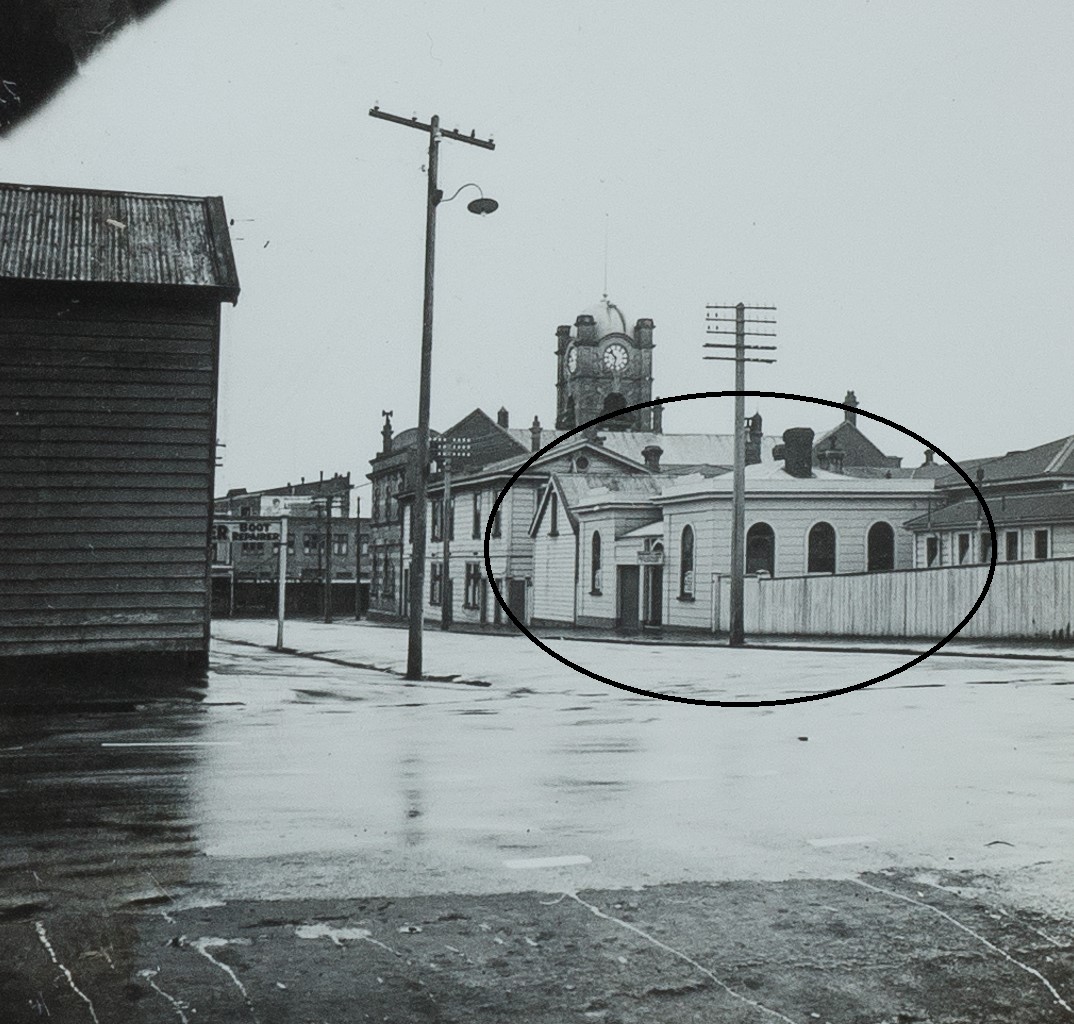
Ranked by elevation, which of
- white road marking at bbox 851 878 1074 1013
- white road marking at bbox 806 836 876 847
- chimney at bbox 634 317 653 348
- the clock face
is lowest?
white road marking at bbox 806 836 876 847

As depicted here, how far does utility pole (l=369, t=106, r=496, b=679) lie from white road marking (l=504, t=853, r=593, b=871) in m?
13.5

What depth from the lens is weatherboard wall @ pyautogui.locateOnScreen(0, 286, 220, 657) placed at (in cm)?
1585

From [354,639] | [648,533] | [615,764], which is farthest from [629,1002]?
[354,639]

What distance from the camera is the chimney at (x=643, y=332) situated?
83688mm

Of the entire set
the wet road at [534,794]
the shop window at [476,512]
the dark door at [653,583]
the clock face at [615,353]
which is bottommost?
the wet road at [534,794]

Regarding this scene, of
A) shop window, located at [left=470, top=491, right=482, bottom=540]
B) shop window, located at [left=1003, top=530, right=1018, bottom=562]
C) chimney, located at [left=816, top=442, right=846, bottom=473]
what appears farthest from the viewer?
shop window, located at [left=470, top=491, right=482, bottom=540]

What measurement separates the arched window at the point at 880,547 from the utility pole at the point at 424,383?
15371 mm

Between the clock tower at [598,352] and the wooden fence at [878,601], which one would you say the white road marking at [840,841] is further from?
the clock tower at [598,352]

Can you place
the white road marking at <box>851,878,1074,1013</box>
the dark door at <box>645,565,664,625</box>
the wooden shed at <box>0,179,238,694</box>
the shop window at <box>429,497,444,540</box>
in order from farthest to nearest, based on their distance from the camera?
1. the shop window at <box>429,497,444,540</box>
2. the wooden shed at <box>0,179,238,694</box>
3. the dark door at <box>645,565,664,625</box>
4. the white road marking at <box>851,878,1074,1013</box>

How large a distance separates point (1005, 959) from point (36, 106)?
815 centimetres

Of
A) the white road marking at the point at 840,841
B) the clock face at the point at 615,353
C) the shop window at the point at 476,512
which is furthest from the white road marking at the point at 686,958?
the clock face at the point at 615,353

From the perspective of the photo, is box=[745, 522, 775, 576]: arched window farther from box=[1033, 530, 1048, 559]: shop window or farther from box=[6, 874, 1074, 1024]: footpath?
box=[1033, 530, 1048, 559]: shop window

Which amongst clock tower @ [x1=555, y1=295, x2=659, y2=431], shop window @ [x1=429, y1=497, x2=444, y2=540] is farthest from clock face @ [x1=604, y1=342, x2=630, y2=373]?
shop window @ [x1=429, y1=497, x2=444, y2=540]

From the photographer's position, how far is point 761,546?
4.99 metres
